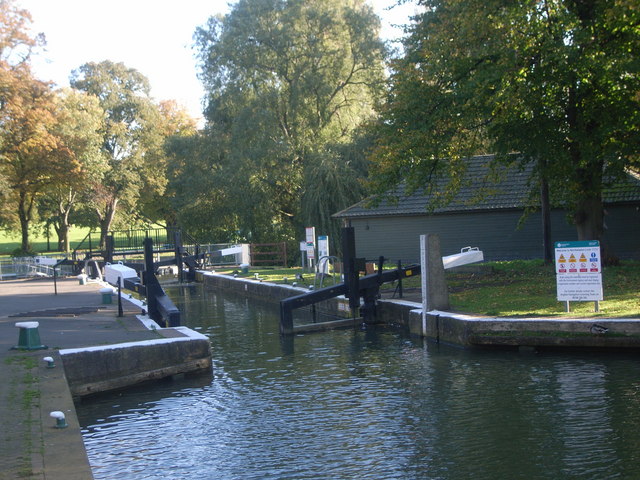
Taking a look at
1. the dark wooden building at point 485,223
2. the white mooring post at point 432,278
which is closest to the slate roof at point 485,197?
the dark wooden building at point 485,223

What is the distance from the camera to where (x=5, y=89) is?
42.4 meters

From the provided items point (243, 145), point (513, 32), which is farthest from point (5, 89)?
point (513, 32)

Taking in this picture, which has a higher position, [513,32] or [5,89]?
[5,89]

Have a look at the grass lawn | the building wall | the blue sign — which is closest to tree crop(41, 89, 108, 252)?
the grass lawn

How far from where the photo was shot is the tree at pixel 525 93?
17.4 m

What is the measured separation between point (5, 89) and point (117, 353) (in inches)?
1394

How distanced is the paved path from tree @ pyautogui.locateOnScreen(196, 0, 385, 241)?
2112 cm

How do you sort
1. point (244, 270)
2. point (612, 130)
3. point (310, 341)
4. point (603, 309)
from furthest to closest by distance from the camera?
point (244, 270), point (612, 130), point (310, 341), point (603, 309)

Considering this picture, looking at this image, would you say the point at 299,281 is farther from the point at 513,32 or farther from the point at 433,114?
the point at 513,32

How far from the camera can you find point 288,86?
4209 centimetres

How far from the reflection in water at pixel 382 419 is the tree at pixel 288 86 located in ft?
86.8

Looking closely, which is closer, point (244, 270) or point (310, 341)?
point (310, 341)

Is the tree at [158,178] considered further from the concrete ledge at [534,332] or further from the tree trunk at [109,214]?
the concrete ledge at [534,332]

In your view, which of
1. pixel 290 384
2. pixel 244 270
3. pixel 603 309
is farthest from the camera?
pixel 244 270
